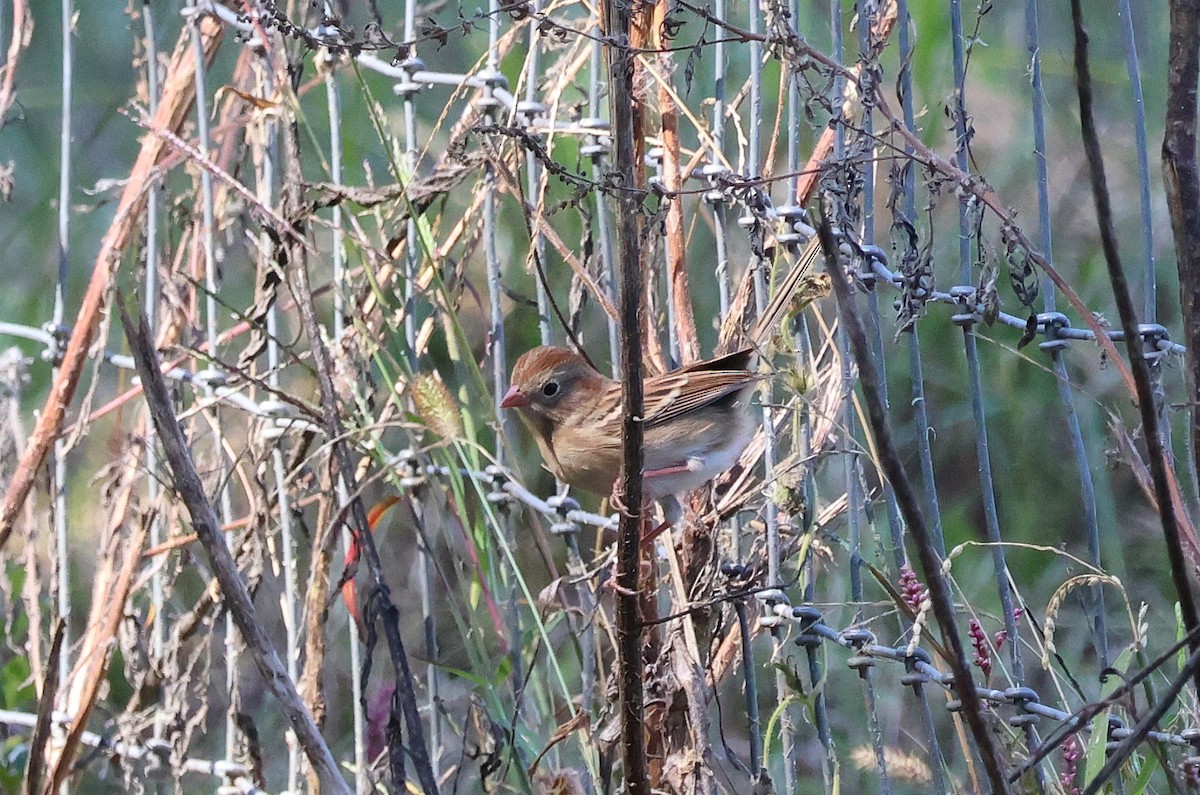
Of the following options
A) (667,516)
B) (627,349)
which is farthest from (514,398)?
(627,349)

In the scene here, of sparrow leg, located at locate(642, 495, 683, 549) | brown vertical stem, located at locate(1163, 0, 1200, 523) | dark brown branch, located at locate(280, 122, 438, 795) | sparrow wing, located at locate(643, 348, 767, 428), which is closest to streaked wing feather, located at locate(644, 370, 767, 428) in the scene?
sparrow wing, located at locate(643, 348, 767, 428)

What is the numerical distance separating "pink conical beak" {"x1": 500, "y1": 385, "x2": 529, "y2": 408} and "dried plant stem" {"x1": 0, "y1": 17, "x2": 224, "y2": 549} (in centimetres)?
92

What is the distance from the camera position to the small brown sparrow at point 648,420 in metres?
2.34

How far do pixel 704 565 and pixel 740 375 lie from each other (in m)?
0.40

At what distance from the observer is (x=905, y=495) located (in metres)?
1.08

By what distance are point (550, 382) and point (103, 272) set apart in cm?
107

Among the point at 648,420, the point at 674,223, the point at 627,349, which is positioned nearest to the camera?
the point at 627,349

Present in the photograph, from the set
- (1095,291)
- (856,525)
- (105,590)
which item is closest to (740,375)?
(856,525)

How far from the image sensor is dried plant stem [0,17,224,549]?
2.82 m

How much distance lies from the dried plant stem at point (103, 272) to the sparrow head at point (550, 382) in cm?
93

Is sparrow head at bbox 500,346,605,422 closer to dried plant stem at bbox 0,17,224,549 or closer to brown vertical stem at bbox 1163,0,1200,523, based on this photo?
dried plant stem at bbox 0,17,224,549

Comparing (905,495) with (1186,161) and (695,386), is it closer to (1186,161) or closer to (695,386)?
(1186,161)

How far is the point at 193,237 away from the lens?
9.73 feet

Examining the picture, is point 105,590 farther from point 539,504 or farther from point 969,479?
point 969,479
